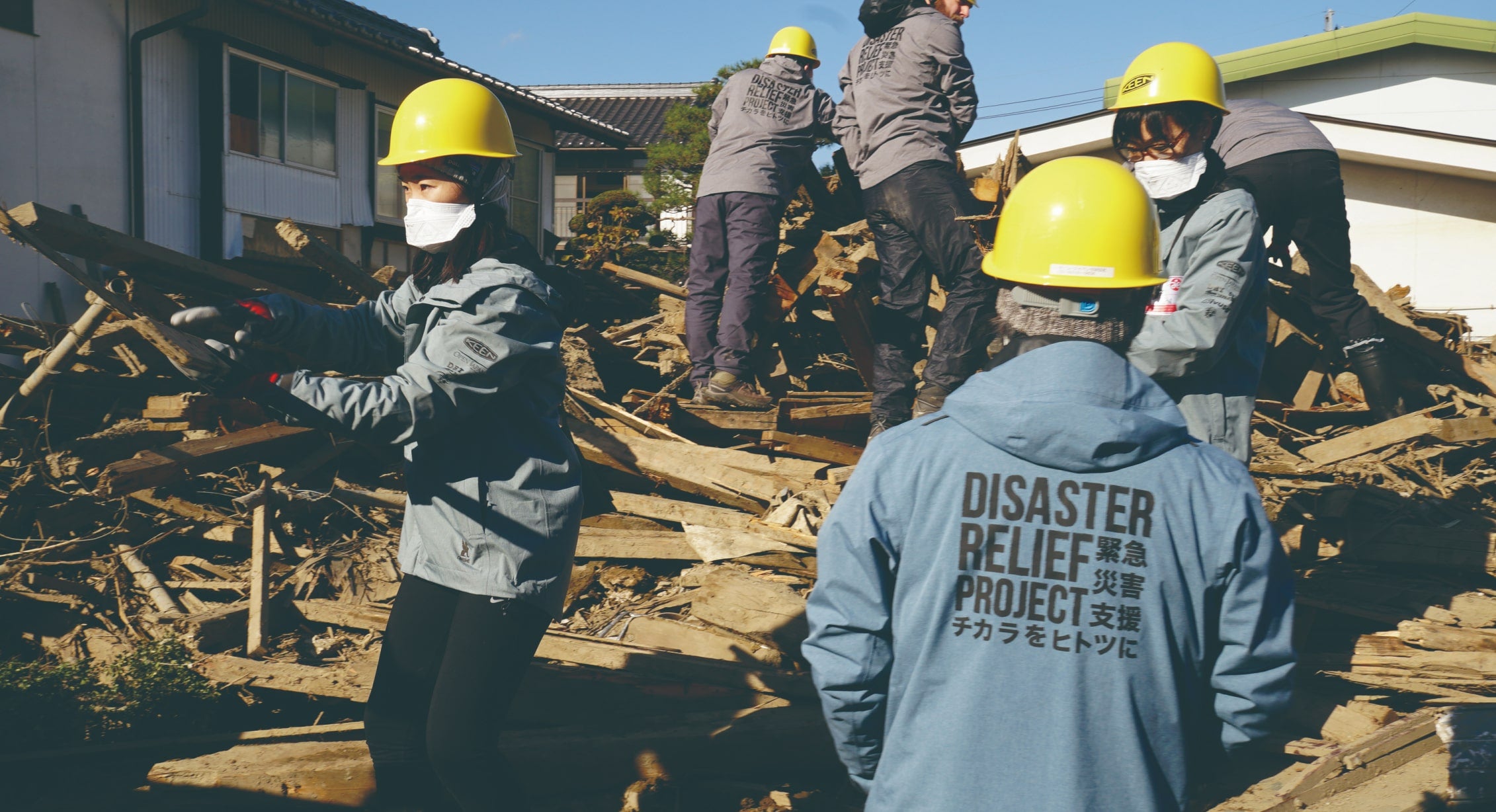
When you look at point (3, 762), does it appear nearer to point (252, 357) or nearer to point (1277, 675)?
point (252, 357)

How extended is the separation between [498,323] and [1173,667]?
1760mm

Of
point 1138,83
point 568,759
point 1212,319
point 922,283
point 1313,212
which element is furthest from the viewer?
point 1313,212

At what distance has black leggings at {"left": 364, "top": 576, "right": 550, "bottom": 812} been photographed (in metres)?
2.62

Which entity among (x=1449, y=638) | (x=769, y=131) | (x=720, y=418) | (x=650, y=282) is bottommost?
(x=1449, y=638)

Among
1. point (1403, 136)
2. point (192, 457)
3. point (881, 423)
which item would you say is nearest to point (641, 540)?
point (881, 423)

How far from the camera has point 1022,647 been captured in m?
1.69

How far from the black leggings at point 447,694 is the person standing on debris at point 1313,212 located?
4.64m

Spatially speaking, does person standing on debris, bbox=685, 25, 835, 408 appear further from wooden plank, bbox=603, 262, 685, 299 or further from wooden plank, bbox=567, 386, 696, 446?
wooden plank, bbox=603, 262, 685, 299

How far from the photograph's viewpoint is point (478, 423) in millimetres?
2738

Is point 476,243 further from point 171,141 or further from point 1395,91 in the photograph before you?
point 171,141

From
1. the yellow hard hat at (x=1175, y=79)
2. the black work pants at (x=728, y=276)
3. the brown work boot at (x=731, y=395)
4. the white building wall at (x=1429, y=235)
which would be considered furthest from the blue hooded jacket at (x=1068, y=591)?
the white building wall at (x=1429, y=235)

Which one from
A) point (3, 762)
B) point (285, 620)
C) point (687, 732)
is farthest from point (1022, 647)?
point (285, 620)

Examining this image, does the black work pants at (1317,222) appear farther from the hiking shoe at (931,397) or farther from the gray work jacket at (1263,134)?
the hiking shoe at (931,397)

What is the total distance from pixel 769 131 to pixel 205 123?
9864 mm
